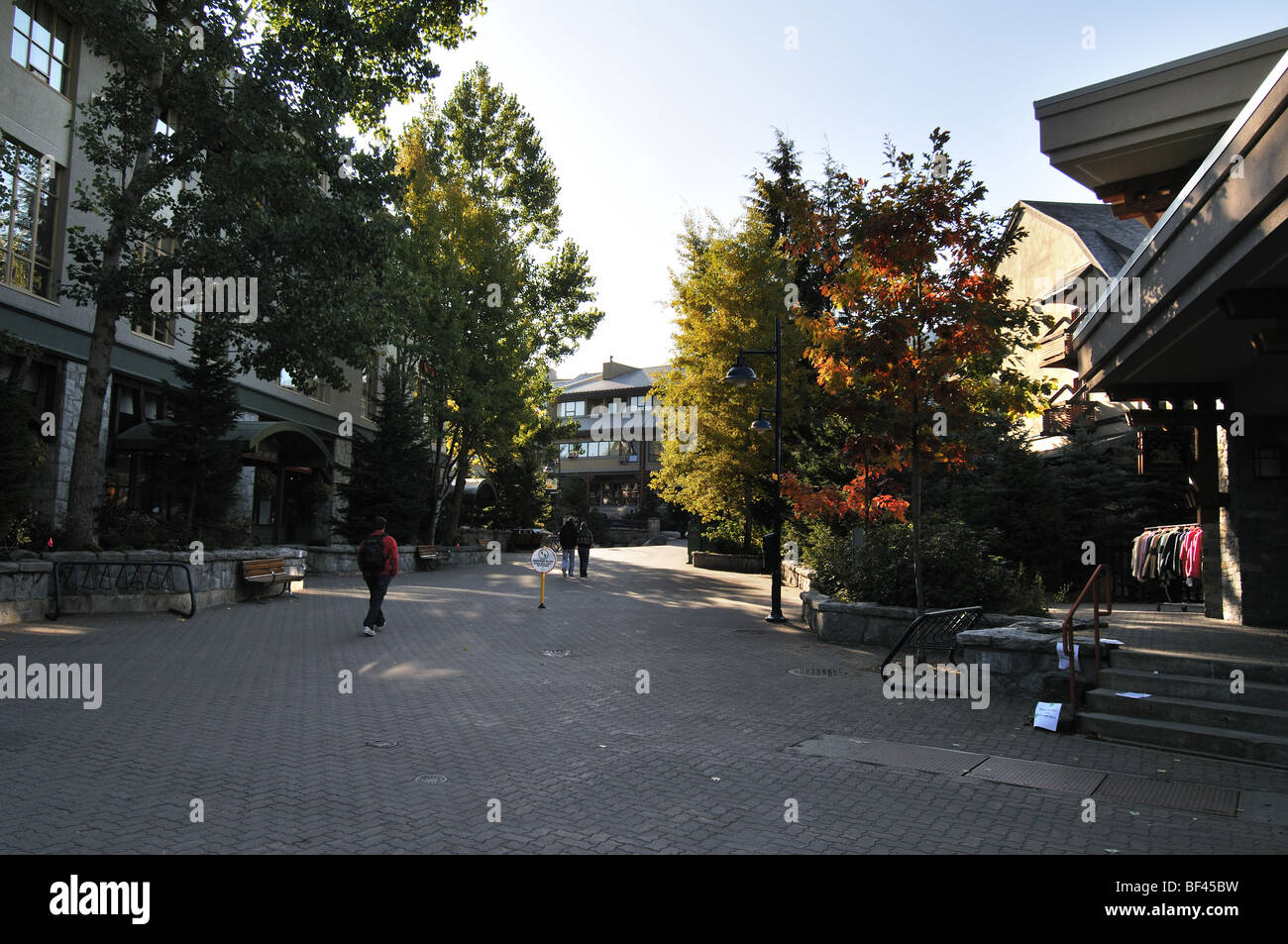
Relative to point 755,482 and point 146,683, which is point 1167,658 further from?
point 755,482

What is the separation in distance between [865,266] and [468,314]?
62.6 feet

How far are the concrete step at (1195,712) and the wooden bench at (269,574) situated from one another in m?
14.1

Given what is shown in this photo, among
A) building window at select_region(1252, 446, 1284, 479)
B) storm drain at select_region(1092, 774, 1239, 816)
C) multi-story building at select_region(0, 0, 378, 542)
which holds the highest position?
multi-story building at select_region(0, 0, 378, 542)

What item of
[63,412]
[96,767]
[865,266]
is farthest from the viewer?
[63,412]

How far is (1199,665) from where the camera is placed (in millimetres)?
7480

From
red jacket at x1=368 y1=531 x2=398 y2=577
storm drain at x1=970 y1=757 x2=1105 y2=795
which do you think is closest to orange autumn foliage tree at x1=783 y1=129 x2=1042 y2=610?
storm drain at x1=970 y1=757 x2=1105 y2=795

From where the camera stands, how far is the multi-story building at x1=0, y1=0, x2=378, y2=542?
15633mm

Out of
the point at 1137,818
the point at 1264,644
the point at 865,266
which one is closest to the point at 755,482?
the point at 865,266

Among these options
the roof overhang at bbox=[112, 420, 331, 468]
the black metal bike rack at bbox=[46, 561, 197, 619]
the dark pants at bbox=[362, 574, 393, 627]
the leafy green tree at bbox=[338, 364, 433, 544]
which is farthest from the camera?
the leafy green tree at bbox=[338, 364, 433, 544]

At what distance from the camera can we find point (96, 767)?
18.6ft

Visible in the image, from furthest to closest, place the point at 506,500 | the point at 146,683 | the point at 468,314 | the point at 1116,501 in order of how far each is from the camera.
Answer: the point at 506,500 < the point at 468,314 < the point at 1116,501 < the point at 146,683

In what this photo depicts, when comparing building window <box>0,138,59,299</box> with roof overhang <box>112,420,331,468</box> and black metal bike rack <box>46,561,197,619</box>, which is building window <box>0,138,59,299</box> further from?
black metal bike rack <box>46,561,197,619</box>

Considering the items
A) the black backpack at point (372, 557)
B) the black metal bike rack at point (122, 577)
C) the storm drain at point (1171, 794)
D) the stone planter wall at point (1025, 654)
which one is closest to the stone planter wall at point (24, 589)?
the black metal bike rack at point (122, 577)

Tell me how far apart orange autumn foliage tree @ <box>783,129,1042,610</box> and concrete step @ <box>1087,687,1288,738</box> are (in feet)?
12.2
